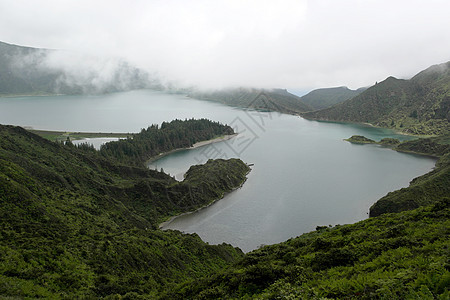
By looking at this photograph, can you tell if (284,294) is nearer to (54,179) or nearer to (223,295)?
(223,295)

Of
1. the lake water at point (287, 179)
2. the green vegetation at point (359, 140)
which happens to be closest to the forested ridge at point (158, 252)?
the lake water at point (287, 179)

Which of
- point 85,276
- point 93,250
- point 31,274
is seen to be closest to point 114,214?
point 93,250

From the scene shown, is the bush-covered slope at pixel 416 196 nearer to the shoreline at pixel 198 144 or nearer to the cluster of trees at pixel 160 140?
the cluster of trees at pixel 160 140

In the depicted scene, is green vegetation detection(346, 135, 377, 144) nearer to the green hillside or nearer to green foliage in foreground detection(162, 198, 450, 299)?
the green hillside

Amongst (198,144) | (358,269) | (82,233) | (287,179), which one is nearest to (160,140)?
(198,144)

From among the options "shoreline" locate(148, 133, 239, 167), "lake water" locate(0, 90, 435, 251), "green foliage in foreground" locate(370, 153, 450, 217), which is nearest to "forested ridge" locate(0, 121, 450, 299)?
"green foliage in foreground" locate(370, 153, 450, 217)

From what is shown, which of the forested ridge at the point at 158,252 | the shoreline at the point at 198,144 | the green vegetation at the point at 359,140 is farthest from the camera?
the green vegetation at the point at 359,140
